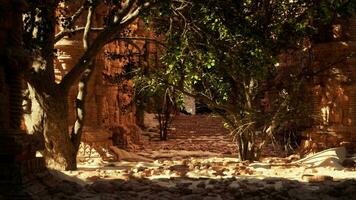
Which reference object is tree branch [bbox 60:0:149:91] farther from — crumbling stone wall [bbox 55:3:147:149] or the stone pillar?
crumbling stone wall [bbox 55:3:147:149]

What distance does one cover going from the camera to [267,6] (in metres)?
12.5

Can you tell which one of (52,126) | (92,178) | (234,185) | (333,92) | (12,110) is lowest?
(234,185)

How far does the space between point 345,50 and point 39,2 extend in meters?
9.44

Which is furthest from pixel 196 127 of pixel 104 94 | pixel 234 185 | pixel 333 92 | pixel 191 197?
pixel 191 197

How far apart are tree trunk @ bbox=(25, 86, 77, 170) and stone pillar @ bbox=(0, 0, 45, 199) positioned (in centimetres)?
240

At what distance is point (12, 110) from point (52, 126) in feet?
8.89

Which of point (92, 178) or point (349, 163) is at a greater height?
point (92, 178)

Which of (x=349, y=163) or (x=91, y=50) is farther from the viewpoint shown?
(x=349, y=163)

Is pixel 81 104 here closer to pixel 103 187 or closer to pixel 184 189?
pixel 103 187

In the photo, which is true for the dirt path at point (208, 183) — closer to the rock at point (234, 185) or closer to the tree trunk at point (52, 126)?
the rock at point (234, 185)

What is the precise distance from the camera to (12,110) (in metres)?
7.54

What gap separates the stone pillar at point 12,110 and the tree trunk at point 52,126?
2402 millimetres

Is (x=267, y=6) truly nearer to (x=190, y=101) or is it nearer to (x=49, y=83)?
(x=49, y=83)

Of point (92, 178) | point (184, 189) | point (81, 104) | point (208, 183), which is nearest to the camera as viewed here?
point (184, 189)
